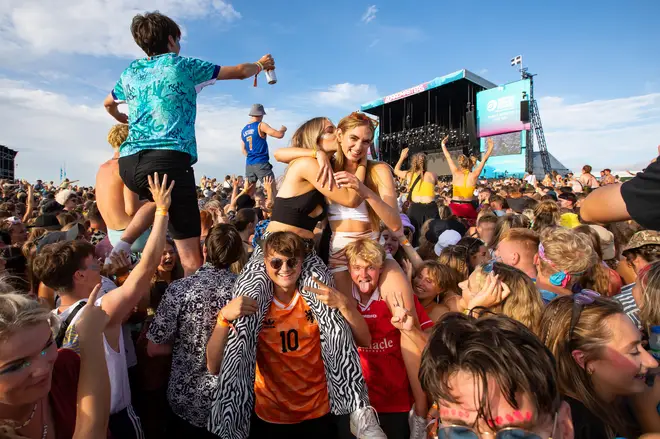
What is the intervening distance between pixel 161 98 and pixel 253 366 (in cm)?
194

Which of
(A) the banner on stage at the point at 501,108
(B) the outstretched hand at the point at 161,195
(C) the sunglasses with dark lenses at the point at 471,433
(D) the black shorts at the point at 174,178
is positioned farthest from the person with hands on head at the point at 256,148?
(A) the banner on stage at the point at 501,108

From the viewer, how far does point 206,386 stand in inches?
101

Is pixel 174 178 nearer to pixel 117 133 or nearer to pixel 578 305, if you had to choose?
pixel 117 133

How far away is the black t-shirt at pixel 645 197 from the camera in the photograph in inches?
54.8

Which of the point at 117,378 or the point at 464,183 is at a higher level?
the point at 464,183

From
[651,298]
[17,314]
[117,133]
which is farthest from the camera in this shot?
[117,133]

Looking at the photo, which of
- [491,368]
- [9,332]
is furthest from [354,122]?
[9,332]

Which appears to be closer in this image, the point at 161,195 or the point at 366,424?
the point at 366,424

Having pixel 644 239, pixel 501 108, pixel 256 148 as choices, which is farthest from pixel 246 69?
pixel 501 108

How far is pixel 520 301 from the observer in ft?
7.24

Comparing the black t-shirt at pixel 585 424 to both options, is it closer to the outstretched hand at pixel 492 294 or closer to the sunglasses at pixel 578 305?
the sunglasses at pixel 578 305

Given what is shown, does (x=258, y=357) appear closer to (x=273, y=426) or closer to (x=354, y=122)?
(x=273, y=426)

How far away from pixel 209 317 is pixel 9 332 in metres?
1.33

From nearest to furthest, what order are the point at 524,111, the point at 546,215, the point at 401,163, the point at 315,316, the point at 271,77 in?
the point at 315,316, the point at 271,77, the point at 546,215, the point at 401,163, the point at 524,111
